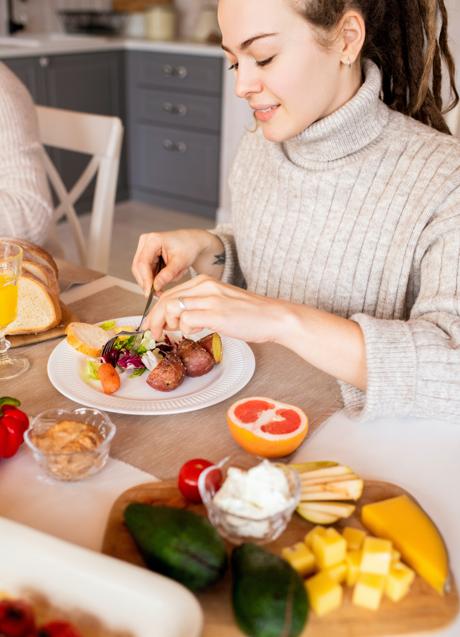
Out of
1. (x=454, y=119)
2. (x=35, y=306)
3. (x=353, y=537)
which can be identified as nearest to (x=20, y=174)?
(x=35, y=306)

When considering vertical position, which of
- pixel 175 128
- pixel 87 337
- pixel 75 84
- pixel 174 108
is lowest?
pixel 175 128

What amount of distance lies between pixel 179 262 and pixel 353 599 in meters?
0.81

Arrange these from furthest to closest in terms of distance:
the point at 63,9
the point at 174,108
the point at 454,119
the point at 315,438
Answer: the point at 63,9 < the point at 174,108 < the point at 454,119 < the point at 315,438

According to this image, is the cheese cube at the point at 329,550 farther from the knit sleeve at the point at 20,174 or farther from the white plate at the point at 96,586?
the knit sleeve at the point at 20,174

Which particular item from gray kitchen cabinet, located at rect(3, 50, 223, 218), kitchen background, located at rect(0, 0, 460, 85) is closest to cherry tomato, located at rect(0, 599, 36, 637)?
gray kitchen cabinet, located at rect(3, 50, 223, 218)

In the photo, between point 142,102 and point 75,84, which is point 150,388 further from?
point 142,102

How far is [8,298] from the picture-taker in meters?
1.10

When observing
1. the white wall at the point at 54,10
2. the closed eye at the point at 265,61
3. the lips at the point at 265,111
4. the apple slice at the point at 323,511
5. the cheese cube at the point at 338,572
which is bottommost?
the apple slice at the point at 323,511

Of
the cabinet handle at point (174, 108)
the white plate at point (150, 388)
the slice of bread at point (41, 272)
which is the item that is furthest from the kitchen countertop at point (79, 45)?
the white plate at point (150, 388)

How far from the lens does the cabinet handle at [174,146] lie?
14.2 ft

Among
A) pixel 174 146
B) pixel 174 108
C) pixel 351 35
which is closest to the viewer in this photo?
pixel 351 35

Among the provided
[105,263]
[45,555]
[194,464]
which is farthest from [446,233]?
[105,263]

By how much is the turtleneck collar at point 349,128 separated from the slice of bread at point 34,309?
528 mm

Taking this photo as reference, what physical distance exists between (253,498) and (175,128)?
385 centimetres
